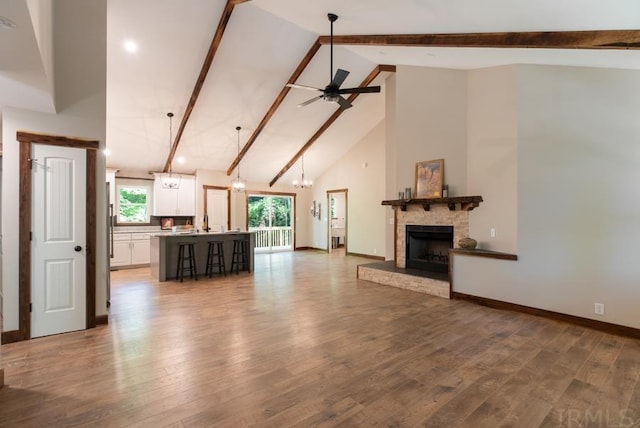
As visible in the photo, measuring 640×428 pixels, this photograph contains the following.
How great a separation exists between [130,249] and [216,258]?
2.64m

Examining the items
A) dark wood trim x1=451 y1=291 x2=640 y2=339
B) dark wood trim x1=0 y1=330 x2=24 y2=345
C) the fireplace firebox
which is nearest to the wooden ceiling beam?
the fireplace firebox

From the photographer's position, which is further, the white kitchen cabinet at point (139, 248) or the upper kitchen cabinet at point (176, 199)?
the upper kitchen cabinet at point (176, 199)

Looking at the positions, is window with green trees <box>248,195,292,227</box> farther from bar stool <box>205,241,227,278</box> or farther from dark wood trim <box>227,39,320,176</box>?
bar stool <box>205,241,227,278</box>

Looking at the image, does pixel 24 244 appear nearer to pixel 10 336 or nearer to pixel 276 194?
pixel 10 336

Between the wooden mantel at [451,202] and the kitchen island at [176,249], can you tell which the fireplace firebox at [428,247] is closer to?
the wooden mantel at [451,202]

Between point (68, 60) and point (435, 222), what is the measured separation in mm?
5977

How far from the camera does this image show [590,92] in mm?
3873

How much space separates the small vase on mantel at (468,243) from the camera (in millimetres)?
4902

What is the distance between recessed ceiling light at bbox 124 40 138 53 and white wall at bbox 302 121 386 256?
6.41m

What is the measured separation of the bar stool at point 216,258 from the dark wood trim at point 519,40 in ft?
16.4

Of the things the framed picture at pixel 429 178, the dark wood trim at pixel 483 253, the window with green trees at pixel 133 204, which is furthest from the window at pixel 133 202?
the dark wood trim at pixel 483 253

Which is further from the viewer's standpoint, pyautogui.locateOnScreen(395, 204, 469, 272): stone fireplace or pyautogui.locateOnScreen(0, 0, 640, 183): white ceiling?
pyautogui.locateOnScreen(395, 204, 469, 272): stone fireplace

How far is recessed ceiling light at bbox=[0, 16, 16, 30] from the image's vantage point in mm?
1836

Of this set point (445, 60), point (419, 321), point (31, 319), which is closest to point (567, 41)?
point (445, 60)
